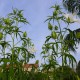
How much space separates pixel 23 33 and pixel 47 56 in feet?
1.30

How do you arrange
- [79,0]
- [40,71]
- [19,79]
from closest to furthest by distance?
[19,79]
[40,71]
[79,0]

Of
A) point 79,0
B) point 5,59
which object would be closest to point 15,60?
point 5,59

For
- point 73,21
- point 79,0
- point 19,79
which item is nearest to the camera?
point 19,79

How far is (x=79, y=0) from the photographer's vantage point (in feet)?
67.2

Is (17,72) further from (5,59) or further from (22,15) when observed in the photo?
(22,15)

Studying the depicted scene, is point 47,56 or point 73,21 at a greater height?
point 73,21

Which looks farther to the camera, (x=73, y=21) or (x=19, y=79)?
(x=73, y=21)

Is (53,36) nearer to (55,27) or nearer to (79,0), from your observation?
(55,27)

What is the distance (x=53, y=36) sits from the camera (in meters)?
3.35

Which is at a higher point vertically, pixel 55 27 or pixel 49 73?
pixel 55 27

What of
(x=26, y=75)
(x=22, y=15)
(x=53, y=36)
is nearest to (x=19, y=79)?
(x=26, y=75)

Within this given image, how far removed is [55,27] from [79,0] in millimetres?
17293

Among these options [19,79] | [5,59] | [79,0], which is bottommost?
[19,79]

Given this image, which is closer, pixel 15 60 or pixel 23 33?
pixel 15 60
